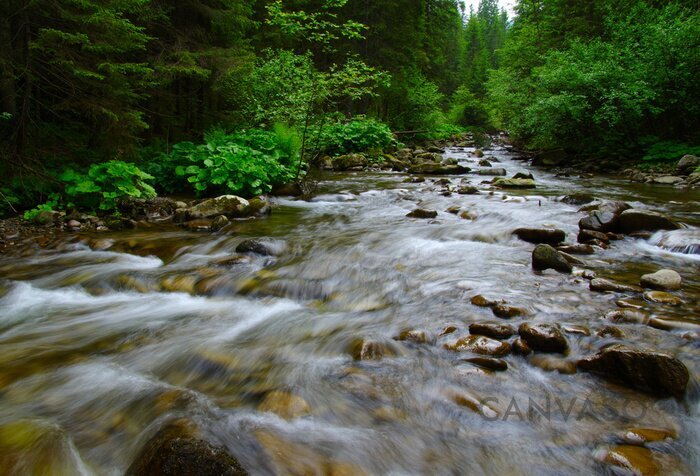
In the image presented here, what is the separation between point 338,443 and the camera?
2.21 metres

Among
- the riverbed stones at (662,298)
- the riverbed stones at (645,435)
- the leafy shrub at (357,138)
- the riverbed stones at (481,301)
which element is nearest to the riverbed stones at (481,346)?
the riverbed stones at (481,301)

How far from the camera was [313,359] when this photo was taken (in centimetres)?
311

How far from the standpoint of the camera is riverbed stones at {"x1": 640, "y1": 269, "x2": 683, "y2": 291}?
3891 millimetres

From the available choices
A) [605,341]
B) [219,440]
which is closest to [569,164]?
[605,341]

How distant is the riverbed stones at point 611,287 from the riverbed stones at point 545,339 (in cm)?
120

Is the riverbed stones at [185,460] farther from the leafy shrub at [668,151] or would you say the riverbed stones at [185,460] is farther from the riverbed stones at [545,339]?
the leafy shrub at [668,151]

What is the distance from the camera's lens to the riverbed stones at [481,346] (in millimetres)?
2939

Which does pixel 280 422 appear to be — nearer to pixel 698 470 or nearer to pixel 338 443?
pixel 338 443

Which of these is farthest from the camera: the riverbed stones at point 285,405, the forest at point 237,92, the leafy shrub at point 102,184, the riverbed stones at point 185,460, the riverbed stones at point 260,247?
the leafy shrub at point 102,184

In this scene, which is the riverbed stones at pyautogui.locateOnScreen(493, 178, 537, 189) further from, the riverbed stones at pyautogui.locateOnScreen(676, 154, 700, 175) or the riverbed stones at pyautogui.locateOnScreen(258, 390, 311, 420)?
the riverbed stones at pyautogui.locateOnScreen(258, 390, 311, 420)

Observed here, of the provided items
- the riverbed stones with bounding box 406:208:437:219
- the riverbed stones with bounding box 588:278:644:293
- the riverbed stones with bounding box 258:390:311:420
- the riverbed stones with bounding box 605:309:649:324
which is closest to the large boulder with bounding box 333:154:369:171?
the riverbed stones with bounding box 406:208:437:219

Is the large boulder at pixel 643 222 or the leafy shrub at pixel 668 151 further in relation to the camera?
the leafy shrub at pixel 668 151

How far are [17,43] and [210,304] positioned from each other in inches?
222

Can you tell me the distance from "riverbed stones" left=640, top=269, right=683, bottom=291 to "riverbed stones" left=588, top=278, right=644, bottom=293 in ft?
0.34
